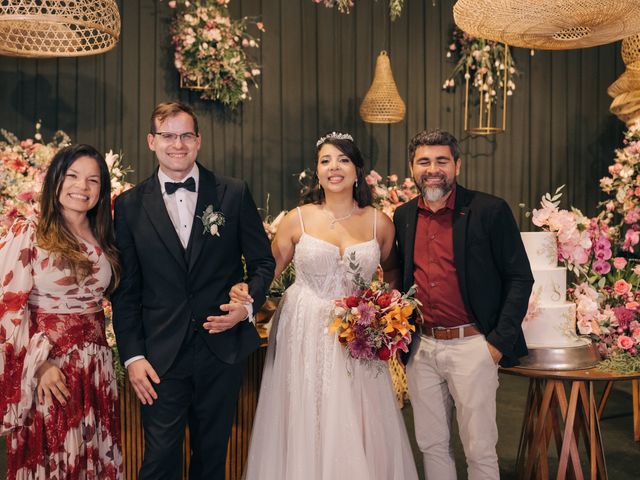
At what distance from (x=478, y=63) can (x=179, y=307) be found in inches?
226

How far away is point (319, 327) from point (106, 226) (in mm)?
1032

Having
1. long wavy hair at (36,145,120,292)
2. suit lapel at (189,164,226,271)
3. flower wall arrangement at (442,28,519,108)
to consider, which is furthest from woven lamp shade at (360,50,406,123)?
long wavy hair at (36,145,120,292)

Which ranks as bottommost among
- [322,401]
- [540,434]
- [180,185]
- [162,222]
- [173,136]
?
[540,434]

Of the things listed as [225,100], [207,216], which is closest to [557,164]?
[225,100]

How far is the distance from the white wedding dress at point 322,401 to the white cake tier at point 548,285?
839 millimetres

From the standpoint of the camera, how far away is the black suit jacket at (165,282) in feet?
8.14

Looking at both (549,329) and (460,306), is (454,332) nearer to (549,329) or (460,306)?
(460,306)

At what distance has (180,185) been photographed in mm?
2574

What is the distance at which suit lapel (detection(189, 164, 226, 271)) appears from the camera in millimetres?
2496

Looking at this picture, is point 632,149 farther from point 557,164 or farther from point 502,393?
point 557,164

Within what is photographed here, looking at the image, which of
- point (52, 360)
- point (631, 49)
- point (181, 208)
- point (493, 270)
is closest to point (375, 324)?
point (493, 270)

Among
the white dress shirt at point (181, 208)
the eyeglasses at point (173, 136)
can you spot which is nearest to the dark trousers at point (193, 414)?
the white dress shirt at point (181, 208)

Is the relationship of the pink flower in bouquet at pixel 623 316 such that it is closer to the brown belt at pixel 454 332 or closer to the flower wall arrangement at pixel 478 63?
the brown belt at pixel 454 332

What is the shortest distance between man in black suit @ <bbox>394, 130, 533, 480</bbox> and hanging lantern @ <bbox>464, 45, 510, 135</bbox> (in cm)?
456
